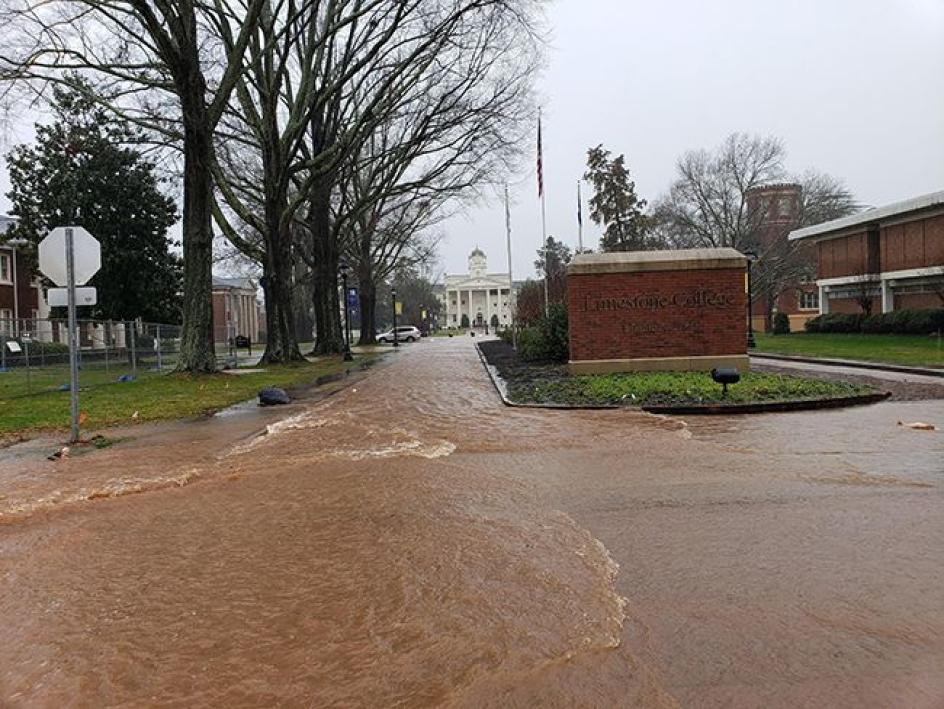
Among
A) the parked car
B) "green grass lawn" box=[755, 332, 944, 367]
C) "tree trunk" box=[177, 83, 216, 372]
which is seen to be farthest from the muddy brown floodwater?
the parked car

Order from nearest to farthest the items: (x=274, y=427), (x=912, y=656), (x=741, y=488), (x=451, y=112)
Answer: (x=912, y=656) → (x=741, y=488) → (x=274, y=427) → (x=451, y=112)

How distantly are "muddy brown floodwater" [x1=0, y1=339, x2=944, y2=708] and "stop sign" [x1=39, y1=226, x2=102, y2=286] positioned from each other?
3.06 m

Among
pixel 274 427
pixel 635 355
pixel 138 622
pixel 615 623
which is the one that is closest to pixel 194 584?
pixel 138 622

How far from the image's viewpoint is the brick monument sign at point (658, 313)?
1891 centimetres

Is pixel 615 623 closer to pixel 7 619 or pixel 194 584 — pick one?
pixel 194 584

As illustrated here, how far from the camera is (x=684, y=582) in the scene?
4.68 meters

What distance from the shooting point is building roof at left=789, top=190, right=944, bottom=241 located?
3791 centimetres

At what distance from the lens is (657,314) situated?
19.0m

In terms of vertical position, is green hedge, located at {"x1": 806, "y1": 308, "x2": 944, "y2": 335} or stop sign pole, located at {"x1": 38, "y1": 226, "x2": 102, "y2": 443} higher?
stop sign pole, located at {"x1": 38, "y1": 226, "x2": 102, "y2": 443}

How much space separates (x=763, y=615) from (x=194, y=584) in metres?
3.46

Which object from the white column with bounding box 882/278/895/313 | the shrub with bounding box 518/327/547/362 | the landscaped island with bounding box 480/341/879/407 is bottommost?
the landscaped island with bounding box 480/341/879/407

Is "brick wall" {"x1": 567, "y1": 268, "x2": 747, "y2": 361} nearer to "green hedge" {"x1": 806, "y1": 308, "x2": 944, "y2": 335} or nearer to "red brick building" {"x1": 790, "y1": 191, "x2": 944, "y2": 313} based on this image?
"red brick building" {"x1": 790, "y1": 191, "x2": 944, "y2": 313}

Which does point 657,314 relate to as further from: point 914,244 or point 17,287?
point 17,287

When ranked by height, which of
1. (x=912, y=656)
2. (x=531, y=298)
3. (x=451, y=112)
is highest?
(x=451, y=112)
